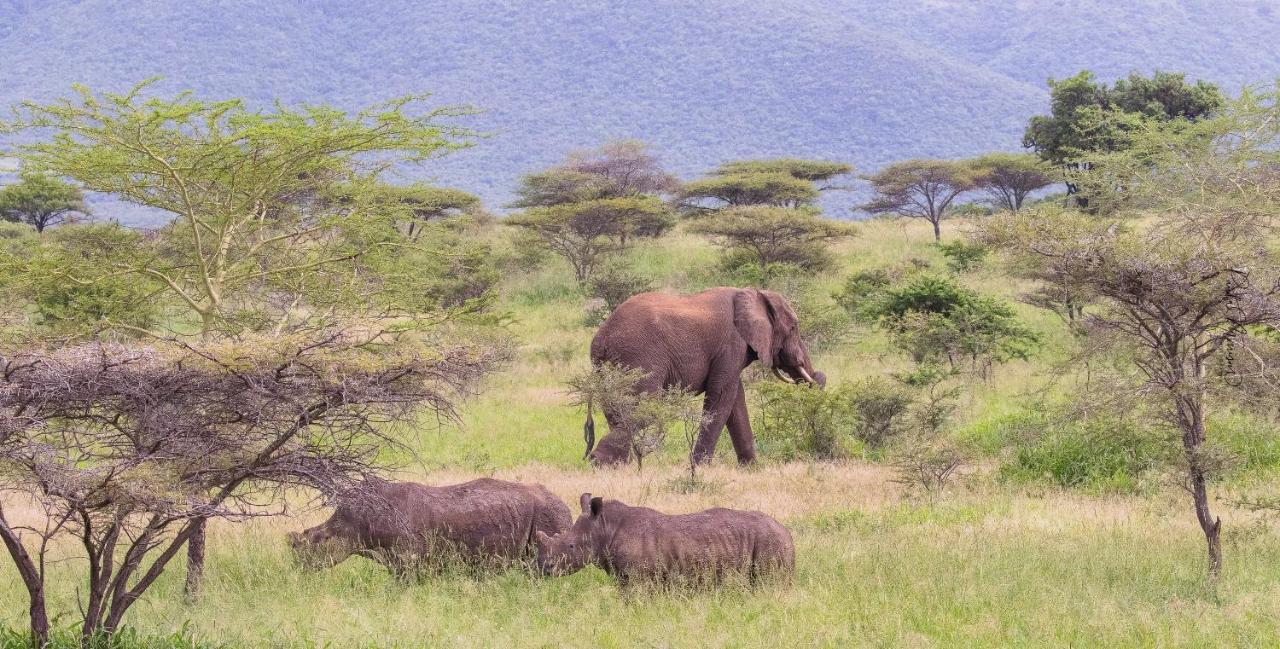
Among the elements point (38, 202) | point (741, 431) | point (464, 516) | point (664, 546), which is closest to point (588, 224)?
point (741, 431)

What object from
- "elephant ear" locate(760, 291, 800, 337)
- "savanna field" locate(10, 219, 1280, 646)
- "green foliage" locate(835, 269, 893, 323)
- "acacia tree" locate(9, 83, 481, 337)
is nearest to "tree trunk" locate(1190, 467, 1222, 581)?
"savanna field" locate(10, 219, 1280, 646)

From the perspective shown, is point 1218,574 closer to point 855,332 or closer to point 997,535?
point 997,535

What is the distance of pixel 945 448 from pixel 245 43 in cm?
17622

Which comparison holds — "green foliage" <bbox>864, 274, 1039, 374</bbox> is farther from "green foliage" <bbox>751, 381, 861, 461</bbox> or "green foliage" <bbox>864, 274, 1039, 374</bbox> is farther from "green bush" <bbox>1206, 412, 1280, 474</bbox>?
"green bush" <bbox>1206, 412, 1280, 474</bbox>

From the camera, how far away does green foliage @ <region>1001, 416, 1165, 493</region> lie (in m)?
13.7

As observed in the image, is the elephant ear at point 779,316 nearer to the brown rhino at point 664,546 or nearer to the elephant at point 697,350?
the elephant at point 697,350

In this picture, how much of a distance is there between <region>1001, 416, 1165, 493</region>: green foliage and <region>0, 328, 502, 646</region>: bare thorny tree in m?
8.36

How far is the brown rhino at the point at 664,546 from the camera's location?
8.81 m

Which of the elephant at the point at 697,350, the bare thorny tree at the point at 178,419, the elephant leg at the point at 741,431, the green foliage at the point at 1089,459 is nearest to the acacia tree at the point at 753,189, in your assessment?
the elephant at the point at 697,350

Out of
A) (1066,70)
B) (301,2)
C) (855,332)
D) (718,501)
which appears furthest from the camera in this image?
(301,2)

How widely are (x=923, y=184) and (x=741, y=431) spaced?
30.3 meters

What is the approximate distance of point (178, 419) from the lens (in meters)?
7.14

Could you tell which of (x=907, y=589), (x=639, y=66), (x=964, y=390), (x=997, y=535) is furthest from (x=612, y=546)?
(x=639, y=66)

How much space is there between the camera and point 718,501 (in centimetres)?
1311
